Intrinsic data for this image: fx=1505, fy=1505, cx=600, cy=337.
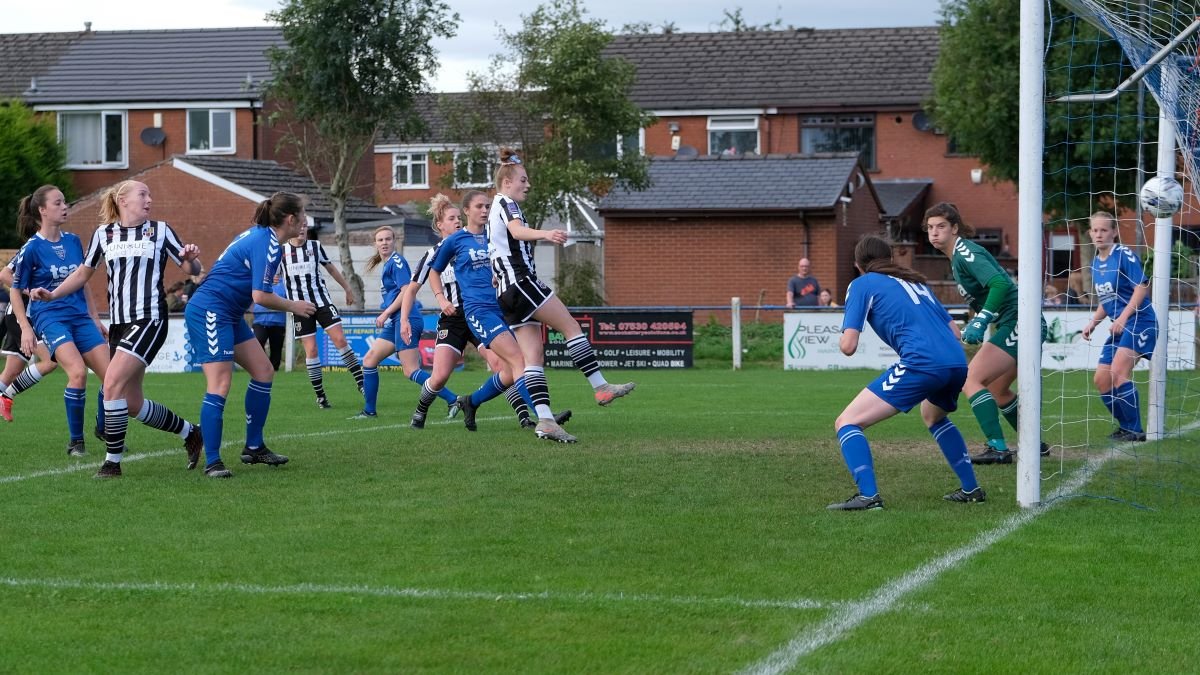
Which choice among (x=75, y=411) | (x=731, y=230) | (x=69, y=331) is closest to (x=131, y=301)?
(x=69, y=331)

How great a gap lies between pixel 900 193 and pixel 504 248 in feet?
108

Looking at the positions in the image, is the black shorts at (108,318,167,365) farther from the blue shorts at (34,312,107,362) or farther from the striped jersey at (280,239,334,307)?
the striped jersey at (280,239,334,307)

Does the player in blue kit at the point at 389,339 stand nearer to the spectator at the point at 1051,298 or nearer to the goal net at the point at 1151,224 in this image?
the goal net at the point at 1151,224

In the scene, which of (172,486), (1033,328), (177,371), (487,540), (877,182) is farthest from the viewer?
(877,182)

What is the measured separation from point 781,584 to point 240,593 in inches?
87.1

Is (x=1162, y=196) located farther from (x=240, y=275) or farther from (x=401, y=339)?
(x=401, y=339)

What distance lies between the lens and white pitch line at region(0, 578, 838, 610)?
19.4ft

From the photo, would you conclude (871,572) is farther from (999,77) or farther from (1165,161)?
(999,77)

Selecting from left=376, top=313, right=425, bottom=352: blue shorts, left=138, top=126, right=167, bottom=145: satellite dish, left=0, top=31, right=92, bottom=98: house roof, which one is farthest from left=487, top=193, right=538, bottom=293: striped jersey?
left=0, top=31, right=92, bottom=98: house roof

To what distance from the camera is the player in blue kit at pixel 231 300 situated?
31.4 feet

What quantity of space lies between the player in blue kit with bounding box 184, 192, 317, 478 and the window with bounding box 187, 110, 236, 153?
33193mm

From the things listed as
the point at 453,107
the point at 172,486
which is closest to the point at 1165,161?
the point at 172,486

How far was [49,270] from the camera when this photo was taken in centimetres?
1116

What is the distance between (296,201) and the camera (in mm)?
9727
